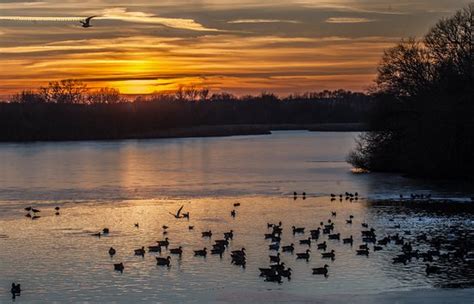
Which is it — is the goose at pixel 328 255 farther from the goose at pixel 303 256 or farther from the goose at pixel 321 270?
the goose at pixel 321 270

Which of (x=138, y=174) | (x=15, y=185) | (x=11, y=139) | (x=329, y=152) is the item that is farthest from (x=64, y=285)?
(x=11, y=139)


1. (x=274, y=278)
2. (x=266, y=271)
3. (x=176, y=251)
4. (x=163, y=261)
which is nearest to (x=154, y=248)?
(x=176, y=251)

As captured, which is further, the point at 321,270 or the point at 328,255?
the point at 328,255

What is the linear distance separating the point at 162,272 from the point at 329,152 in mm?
58900

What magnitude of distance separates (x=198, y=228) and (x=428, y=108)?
22.7m

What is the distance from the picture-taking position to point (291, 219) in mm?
35219

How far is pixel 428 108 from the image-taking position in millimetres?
50781

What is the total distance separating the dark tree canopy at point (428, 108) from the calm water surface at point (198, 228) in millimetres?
2121

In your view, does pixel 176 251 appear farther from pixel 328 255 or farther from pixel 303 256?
pixel 328 255

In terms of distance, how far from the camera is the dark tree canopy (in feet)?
163

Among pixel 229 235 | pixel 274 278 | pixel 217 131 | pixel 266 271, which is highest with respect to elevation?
pixel 217 131

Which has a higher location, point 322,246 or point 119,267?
point 322,246

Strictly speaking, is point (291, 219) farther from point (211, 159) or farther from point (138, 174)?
point (211, 159)

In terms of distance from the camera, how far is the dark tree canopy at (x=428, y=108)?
49812mm
